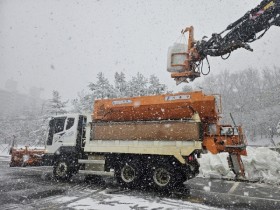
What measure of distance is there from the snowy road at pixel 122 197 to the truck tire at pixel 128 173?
0.37m

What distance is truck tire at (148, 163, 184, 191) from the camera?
8.17 m

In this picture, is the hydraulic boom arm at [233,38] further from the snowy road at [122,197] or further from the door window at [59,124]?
the door window at [59,124]

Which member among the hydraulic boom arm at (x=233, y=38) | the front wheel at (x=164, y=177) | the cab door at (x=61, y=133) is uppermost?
the hydraulic boom arm at (x=233, y=38)

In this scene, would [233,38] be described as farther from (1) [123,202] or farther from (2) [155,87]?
(2) [155,87]

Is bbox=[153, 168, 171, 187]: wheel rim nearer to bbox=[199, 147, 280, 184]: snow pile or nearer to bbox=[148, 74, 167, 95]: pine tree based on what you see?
bbox=[199, 147, 280, 184]: snow pile

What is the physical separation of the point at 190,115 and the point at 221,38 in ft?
9.14

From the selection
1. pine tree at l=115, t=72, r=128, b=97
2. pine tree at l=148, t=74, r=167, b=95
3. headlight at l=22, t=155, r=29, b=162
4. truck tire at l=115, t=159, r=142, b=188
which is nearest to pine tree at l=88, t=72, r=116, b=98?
pine tree at l=115, t=72, r=128, b=97

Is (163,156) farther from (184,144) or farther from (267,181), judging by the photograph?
(267,181)

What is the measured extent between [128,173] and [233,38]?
5.91 metres

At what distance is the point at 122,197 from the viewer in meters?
7.57

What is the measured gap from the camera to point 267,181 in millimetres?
10477

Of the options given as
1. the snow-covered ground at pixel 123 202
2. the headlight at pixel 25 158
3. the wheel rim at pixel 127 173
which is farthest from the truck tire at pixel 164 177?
the headlight at pixel 25 158

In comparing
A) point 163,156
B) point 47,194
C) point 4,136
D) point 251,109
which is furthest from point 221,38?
point 4,136

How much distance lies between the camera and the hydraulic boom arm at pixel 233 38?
755cm
